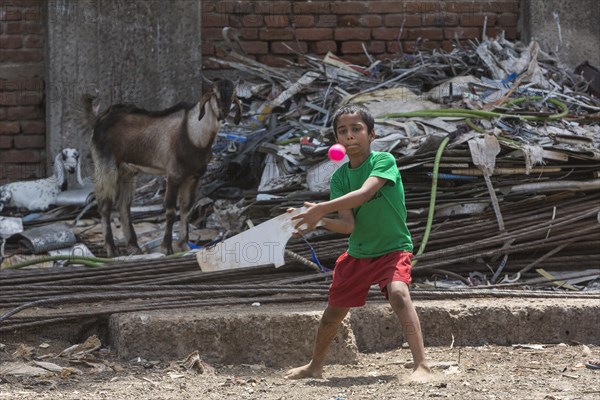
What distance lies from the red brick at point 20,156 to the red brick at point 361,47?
2.98 meters

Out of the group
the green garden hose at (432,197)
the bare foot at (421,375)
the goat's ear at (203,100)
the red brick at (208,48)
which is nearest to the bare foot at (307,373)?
the bare foot at (421,375)

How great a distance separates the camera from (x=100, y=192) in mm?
7793

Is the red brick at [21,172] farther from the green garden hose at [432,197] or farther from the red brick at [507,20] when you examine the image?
the red brick at [507,20]

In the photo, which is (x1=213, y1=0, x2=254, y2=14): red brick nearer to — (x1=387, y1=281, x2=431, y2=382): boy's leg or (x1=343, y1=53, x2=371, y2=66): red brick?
A: (x1=343, y1=53, x2=371, y2=66): red brick

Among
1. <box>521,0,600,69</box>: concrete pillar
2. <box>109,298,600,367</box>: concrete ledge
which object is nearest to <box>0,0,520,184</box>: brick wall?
<box>521,0,600,69</box>: concrete pillar

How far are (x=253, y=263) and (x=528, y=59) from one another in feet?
12.1

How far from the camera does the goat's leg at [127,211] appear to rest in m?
7.75

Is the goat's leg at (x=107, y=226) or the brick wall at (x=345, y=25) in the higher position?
the brick wall at (x=345, y=25)

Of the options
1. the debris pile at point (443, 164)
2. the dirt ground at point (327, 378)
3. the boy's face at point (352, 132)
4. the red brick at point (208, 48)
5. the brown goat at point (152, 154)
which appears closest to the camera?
the dirt ground at point (327, 378)

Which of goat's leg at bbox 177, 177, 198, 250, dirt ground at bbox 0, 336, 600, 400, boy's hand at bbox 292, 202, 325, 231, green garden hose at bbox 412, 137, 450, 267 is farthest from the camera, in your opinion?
goat's leg at bbox 177, 177, 198, 250

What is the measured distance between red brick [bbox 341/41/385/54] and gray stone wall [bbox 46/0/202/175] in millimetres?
1455

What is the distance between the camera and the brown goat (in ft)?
24.5

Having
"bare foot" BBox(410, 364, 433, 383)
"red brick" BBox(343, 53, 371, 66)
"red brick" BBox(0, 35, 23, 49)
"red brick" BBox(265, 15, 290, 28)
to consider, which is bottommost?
"bare foot" BBox(410, 364, 433, 383)

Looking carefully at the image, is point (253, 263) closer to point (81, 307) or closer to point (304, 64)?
point (81, 307)
